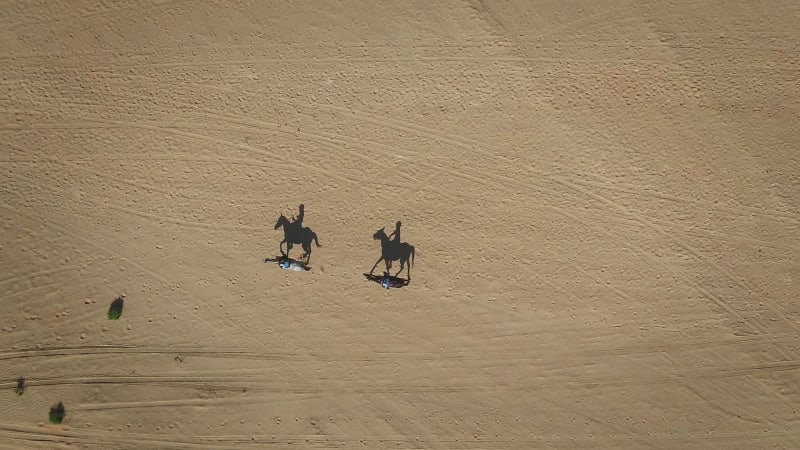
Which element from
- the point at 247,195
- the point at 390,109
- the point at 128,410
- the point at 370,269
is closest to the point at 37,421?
the point at 128,410

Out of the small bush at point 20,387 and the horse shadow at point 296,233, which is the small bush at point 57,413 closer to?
the small bush at point 20,387

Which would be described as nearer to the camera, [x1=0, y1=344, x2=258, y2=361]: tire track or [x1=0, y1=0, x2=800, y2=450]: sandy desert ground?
[x1=0, y1=0, x2=800, y2=450]: sandy desert ground

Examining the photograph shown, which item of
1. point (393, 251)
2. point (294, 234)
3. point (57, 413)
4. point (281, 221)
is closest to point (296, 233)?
point (294, 234)

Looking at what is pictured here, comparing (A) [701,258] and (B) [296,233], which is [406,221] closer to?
(B) [296,233]

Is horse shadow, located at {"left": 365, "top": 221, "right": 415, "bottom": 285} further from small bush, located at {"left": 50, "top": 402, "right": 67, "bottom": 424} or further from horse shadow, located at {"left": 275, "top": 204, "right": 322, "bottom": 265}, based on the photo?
small bush, located at {"left": 50, "top": 402, "right": 67, "bottom": 424}

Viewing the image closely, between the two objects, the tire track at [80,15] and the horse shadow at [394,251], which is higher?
the tire track at [80,15]

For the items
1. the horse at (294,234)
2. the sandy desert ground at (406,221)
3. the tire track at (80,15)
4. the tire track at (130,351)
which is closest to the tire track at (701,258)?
the sandy desert ground at (406,221)

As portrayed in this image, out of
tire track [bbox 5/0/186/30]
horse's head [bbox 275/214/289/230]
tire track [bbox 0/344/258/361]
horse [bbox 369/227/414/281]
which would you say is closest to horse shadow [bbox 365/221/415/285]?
horse [bbox 369/227/414/281]
